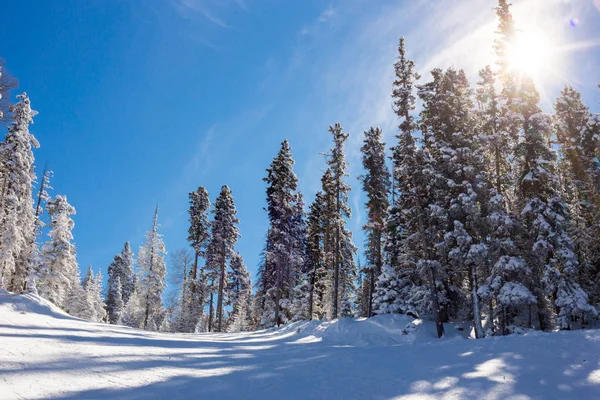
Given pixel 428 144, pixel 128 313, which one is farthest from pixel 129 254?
pixel 428 144

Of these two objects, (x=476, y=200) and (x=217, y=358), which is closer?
(x=217, y=358)

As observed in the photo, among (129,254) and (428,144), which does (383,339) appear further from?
Answer: (129,254)

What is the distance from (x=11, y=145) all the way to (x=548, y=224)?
132 feet

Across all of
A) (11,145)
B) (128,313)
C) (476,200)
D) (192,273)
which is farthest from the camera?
(128,313)

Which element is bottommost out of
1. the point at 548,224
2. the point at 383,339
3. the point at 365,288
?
the point at 383,339

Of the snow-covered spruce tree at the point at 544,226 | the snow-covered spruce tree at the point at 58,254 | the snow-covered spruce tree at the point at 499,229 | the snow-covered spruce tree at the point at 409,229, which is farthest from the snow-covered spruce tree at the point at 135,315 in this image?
the snow-covered spruce tree at the point at 544,226

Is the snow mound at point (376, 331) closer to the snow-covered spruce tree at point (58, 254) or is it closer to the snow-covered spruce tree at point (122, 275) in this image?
the snow-covered spruce tree at point (58, 254)

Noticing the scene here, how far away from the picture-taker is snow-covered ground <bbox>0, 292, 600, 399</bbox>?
7.95 meters

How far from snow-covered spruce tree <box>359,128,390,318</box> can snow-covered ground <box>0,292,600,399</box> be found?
18.4 m

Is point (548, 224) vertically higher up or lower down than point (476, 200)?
lower down

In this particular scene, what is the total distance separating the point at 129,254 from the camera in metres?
85.3

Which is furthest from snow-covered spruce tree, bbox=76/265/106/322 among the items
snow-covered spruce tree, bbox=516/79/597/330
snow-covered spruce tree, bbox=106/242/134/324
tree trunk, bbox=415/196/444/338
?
snow-covered spruce tree, bbox=516/79/597/330

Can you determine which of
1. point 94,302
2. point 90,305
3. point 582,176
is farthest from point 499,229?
point 94,302

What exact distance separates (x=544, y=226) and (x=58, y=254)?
4453 centimetres
